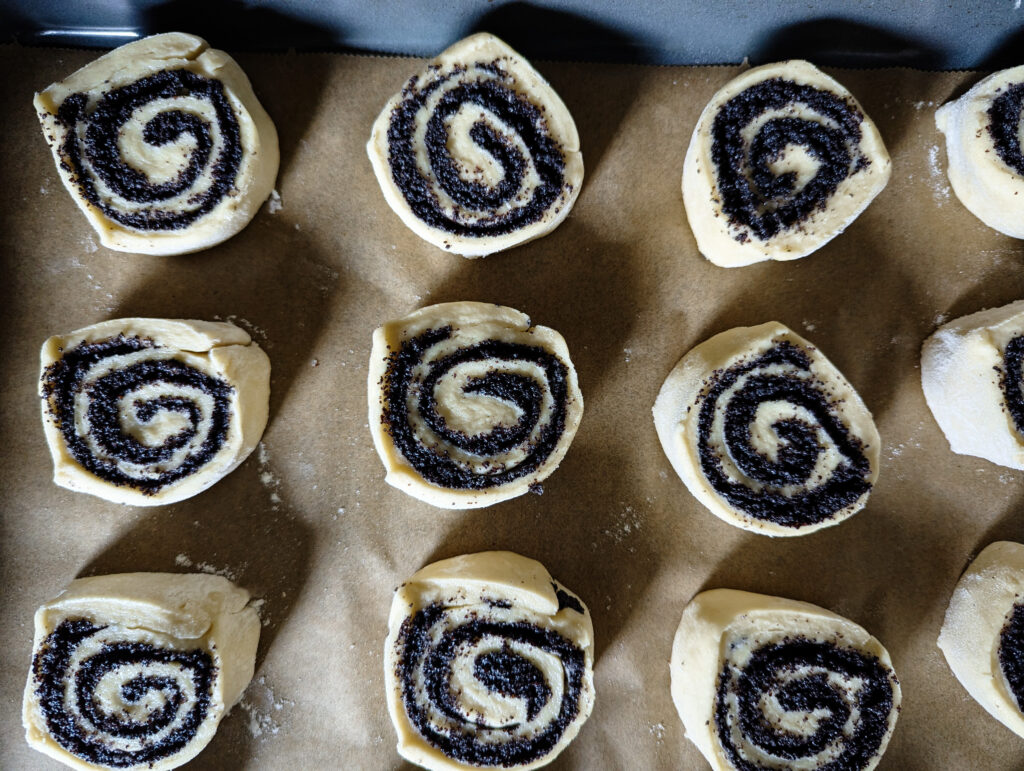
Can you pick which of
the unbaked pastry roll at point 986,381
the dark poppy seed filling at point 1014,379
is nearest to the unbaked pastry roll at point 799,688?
the unbaked pastry roll at point 986,381

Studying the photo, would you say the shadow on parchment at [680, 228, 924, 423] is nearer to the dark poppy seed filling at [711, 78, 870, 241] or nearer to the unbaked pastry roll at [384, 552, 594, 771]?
the dark poppy seed filling at [711, 78, 870, 241]

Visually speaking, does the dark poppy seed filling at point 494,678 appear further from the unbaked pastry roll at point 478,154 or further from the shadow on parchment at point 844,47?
the shadow on parchment at point 844,47

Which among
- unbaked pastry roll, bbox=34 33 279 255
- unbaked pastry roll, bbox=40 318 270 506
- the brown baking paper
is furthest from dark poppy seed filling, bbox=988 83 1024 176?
unbaked pastry roll, bbox=40 318 270 506

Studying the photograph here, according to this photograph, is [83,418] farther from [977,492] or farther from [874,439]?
[977,492]

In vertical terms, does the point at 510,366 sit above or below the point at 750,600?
above

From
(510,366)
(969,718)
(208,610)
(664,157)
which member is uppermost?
(664,157)

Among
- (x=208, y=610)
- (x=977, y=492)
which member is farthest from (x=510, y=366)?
(x=977, y=492)
